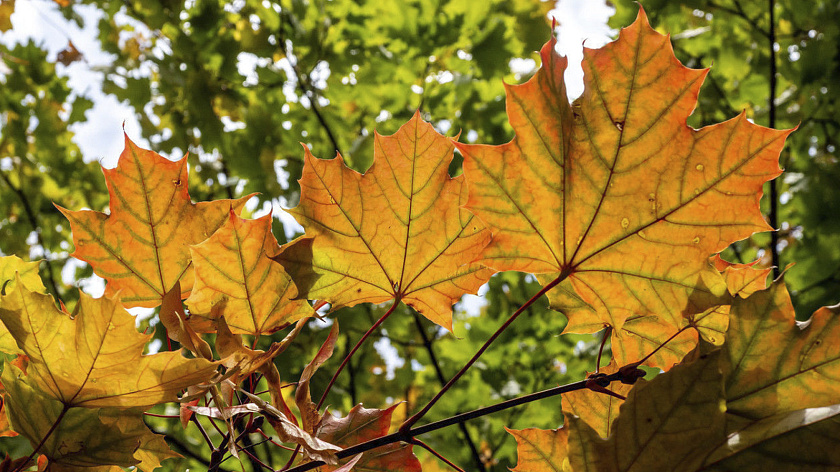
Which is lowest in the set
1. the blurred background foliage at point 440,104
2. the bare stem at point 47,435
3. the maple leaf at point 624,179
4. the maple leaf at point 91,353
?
the bare stem at point 47,435

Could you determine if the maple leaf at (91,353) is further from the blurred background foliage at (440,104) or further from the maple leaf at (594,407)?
the blurred background foliage at (440,104)

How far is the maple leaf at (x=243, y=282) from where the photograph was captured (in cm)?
51

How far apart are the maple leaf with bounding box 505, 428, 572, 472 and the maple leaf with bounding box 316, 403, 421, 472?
0.10 m

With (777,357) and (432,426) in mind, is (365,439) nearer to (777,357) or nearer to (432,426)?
(432,426)

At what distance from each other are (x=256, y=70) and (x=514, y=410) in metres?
1.42

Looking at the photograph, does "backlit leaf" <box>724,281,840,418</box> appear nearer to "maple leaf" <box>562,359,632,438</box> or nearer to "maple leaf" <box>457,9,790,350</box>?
"maple leaf" <box>457,9,790,350</box>

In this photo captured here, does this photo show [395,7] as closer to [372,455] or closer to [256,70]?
[256,70]

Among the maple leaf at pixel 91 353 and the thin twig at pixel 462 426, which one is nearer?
the maple leaf at pixel 91 353

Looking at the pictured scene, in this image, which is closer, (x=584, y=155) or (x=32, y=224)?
(x=584, y=155)

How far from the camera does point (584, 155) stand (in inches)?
19.3

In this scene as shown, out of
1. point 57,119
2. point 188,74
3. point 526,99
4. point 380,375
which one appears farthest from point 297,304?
point 57,119

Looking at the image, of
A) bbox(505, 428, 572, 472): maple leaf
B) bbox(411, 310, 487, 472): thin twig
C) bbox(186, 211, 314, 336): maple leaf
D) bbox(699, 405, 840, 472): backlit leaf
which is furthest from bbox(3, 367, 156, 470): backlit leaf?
bbox(411, 310, 487, 472): thin twig

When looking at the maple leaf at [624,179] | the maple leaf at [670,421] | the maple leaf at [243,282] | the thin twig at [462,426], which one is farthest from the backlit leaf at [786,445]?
the thin twig at [462,426]

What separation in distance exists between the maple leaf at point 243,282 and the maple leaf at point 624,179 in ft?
0.62
